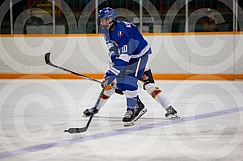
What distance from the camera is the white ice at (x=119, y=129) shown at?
2.93 meters

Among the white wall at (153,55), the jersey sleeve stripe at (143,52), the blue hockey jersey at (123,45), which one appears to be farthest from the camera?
the white wall at (153,55)

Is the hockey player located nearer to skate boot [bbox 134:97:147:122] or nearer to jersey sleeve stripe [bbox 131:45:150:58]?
jersey sleeve stripe [bbox 131:45:150:58]

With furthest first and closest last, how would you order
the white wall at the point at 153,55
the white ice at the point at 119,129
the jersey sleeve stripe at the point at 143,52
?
the white wall at the point at 153,55 < the jersey sleeve stripe at the point at 143,52 < the white ice at the point at 119,129

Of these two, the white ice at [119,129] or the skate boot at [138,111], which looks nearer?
the white ice at [119,129]

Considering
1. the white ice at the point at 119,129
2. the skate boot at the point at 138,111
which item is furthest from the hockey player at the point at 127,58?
the white ice at the point at 119,129

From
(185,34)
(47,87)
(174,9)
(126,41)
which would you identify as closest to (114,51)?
(126,41)

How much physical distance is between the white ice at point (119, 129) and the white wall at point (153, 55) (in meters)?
1.40

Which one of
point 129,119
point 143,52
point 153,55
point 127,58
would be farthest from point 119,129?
point 153,55

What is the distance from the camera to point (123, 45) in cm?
392

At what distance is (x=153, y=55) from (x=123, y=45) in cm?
413

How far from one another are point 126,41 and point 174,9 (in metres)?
5.16

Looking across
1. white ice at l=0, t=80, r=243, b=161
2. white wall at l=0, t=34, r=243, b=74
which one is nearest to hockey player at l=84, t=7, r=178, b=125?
white ice at l=0, t=80, r=243, b=161

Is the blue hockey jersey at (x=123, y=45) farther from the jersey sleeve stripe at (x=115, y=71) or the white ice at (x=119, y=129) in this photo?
the white ice at (x=119, y=129)

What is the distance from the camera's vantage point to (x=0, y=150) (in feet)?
10.0
